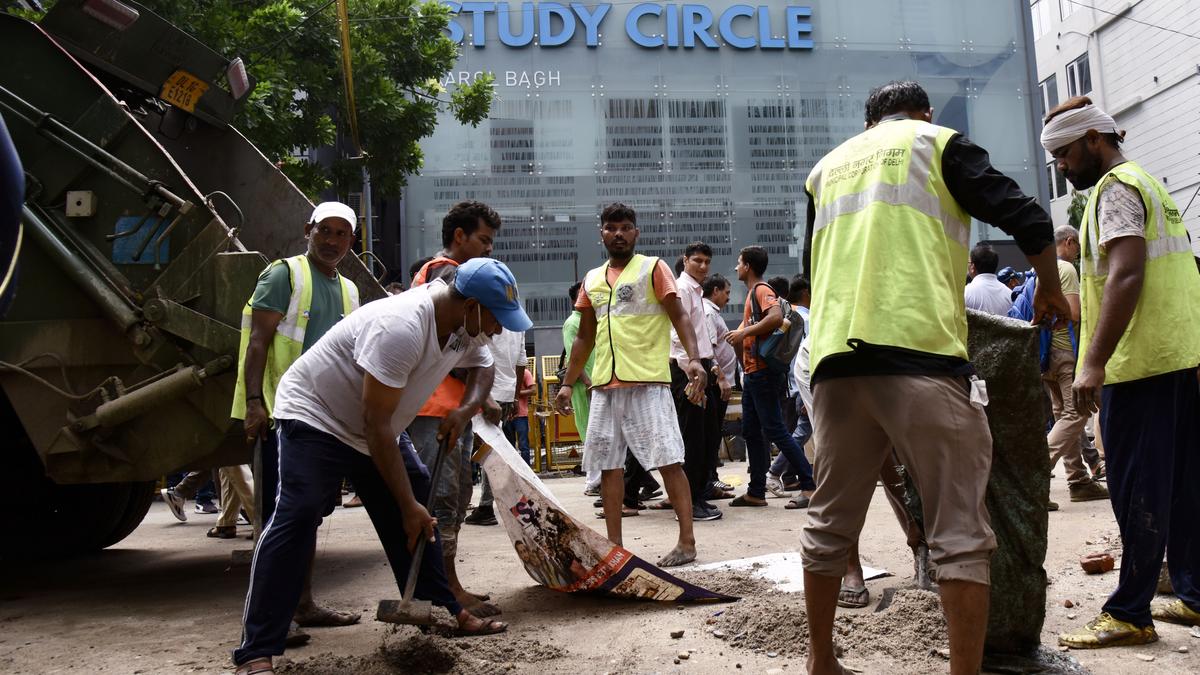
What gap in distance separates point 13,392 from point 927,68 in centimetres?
1935

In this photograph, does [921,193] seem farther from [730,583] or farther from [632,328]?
[632,328]

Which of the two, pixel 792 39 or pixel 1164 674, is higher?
pixel 792 39

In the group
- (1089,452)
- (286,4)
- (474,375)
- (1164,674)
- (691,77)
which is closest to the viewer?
(1164,674)

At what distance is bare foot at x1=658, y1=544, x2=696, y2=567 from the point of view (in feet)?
16.8

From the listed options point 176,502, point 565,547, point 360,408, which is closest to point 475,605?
point 565,547

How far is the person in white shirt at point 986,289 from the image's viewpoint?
23.6ft

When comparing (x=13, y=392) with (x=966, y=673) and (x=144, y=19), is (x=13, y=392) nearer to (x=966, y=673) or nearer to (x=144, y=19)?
(x=144, y=19)

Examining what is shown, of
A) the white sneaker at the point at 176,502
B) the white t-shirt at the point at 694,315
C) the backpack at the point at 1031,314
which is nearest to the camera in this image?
the white t-shirt at the point at 694,315

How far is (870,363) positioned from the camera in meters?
2.77

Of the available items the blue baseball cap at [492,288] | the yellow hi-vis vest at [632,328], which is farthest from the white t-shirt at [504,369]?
the blue baseball cap at [492,288]

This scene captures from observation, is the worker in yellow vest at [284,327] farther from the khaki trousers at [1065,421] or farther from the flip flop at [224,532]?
the khaki trousers at [1065,421]

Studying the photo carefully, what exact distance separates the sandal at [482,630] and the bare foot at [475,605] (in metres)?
0.21

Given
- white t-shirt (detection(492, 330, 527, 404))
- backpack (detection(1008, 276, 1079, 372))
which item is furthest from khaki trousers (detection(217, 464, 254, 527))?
backpack (detection(1008, 276, 1079, 372))

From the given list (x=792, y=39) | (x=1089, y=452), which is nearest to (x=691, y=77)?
(x=792, y=39)
